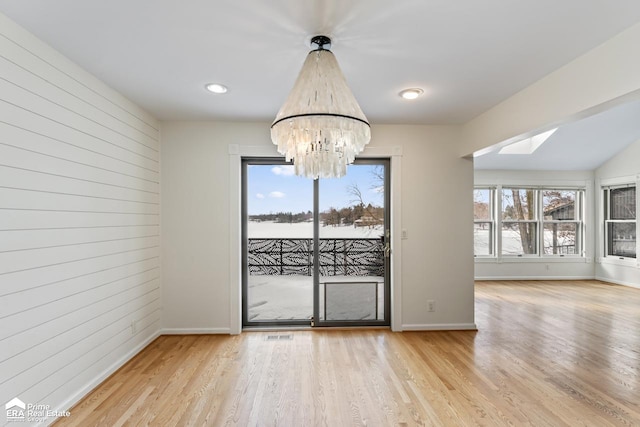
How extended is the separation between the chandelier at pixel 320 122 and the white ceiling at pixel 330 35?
25 centimetres

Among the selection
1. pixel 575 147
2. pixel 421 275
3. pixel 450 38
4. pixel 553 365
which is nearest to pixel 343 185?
pixel 421 275

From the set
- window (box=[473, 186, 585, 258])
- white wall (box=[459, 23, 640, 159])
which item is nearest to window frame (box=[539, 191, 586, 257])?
window (box=[473, 186, 585, 258])

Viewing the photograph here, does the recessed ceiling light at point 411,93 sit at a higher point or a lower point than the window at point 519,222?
higher

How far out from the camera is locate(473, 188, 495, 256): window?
7051mm

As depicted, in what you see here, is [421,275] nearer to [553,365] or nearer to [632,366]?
[553,365]

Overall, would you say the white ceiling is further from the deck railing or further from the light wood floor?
the light wood floor

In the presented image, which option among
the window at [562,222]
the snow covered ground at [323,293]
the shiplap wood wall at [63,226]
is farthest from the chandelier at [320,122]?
Answer: the window at [562,222]

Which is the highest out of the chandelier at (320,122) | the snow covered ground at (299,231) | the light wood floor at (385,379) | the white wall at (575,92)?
the white wall at (575,92)

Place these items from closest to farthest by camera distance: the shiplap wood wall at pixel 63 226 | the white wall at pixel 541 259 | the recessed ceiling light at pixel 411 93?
1. the shiplap wood wall at pixel 63 226
2. the recessed ceiling light at pixel 411 93
3. the white wall at pixel 541 259

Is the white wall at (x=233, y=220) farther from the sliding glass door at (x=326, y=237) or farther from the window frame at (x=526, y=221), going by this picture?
the window frame at (x=526, y=221)

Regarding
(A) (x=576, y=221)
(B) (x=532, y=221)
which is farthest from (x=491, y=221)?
(A) (x=576, y=221)

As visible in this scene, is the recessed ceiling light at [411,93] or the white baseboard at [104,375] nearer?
the white baseboard at [104,375]

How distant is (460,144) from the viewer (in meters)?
3.91

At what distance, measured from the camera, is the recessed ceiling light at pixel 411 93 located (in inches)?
112
